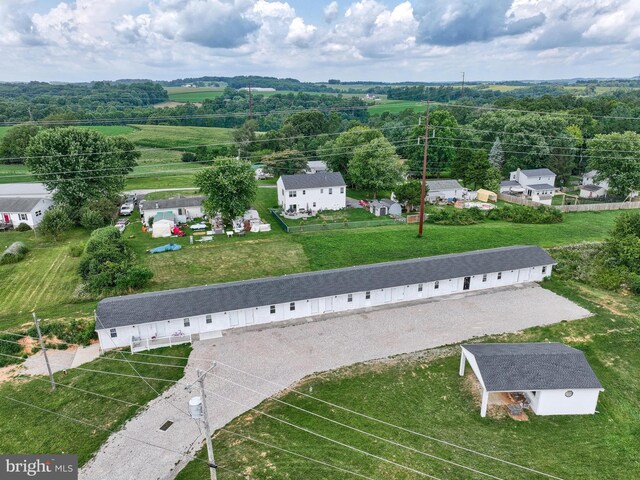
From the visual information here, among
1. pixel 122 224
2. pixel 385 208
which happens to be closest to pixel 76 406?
pixel 122 224

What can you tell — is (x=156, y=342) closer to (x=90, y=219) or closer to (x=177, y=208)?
(x=177, y=208)

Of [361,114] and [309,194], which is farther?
[361,114]

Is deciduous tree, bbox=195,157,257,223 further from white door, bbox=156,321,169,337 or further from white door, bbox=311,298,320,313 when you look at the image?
white door, bbox=156,321,169,337

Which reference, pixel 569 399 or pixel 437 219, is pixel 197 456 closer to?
pixel 569 399

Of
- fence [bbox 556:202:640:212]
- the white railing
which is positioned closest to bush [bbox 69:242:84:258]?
the white railing

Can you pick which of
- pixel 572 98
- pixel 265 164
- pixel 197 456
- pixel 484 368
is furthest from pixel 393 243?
pixel 572 98

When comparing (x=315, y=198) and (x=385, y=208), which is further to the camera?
(x=315, y=198)
